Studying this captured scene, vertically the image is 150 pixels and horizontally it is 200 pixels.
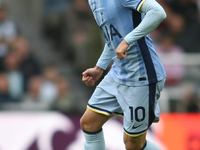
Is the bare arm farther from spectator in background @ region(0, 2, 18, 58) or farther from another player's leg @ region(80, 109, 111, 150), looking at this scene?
spectator in background @ region(0, 2, 18, 58)

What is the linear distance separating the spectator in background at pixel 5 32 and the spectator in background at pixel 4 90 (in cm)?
36

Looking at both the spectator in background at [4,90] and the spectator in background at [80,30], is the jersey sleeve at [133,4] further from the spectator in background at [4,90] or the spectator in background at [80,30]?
the spectator in background at [4,90]

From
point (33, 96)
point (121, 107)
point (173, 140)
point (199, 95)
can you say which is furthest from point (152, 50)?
point (33, 96)

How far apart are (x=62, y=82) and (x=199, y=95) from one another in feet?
6.80

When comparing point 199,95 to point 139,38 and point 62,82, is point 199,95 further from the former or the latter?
point 139,38

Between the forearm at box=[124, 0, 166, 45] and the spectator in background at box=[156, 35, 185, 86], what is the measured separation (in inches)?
129

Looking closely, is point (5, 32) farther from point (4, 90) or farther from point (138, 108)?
point (138, 108)

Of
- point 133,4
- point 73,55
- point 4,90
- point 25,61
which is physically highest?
point 133,4

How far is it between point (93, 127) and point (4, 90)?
10.5 feet

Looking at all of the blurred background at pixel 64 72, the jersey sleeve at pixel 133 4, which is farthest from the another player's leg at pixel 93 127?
the blurred background at pixel 64 72

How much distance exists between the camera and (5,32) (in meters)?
6.24

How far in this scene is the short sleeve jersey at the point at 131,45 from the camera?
9.04ft

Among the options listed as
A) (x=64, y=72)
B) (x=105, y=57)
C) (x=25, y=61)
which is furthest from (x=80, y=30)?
(x=105, y=57)

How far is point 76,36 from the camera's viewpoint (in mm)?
6488
